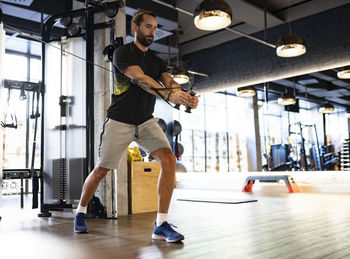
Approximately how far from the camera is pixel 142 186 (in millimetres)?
3945

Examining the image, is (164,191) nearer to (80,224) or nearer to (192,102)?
(192,102)

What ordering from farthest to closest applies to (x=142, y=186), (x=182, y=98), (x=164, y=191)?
(x=142, y=186), (x=164, y=191), (x=182, y=98)

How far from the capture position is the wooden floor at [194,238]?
5.95 ft

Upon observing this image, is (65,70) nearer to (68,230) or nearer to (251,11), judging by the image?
(68,230)

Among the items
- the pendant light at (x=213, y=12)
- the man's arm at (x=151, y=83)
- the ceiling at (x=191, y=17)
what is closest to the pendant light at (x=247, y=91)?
the ceiling at (x=191, y=17)

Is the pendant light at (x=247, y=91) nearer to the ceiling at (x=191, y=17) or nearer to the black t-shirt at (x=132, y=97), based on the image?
the ceiling at (x=191, y=17)

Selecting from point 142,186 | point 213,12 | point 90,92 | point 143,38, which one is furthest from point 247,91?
point 143,38

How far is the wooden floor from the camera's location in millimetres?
1812

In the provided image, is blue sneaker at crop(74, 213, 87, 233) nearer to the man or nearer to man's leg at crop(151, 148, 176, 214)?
the man

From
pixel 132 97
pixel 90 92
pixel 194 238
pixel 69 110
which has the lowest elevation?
pixel 194 238

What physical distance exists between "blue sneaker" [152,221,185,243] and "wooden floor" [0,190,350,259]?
5cm

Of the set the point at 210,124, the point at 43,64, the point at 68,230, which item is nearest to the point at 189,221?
the point at 68,230

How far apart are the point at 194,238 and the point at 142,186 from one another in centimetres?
175

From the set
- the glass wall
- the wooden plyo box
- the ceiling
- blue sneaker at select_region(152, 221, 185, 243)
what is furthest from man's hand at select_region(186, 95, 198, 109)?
the glass wall
